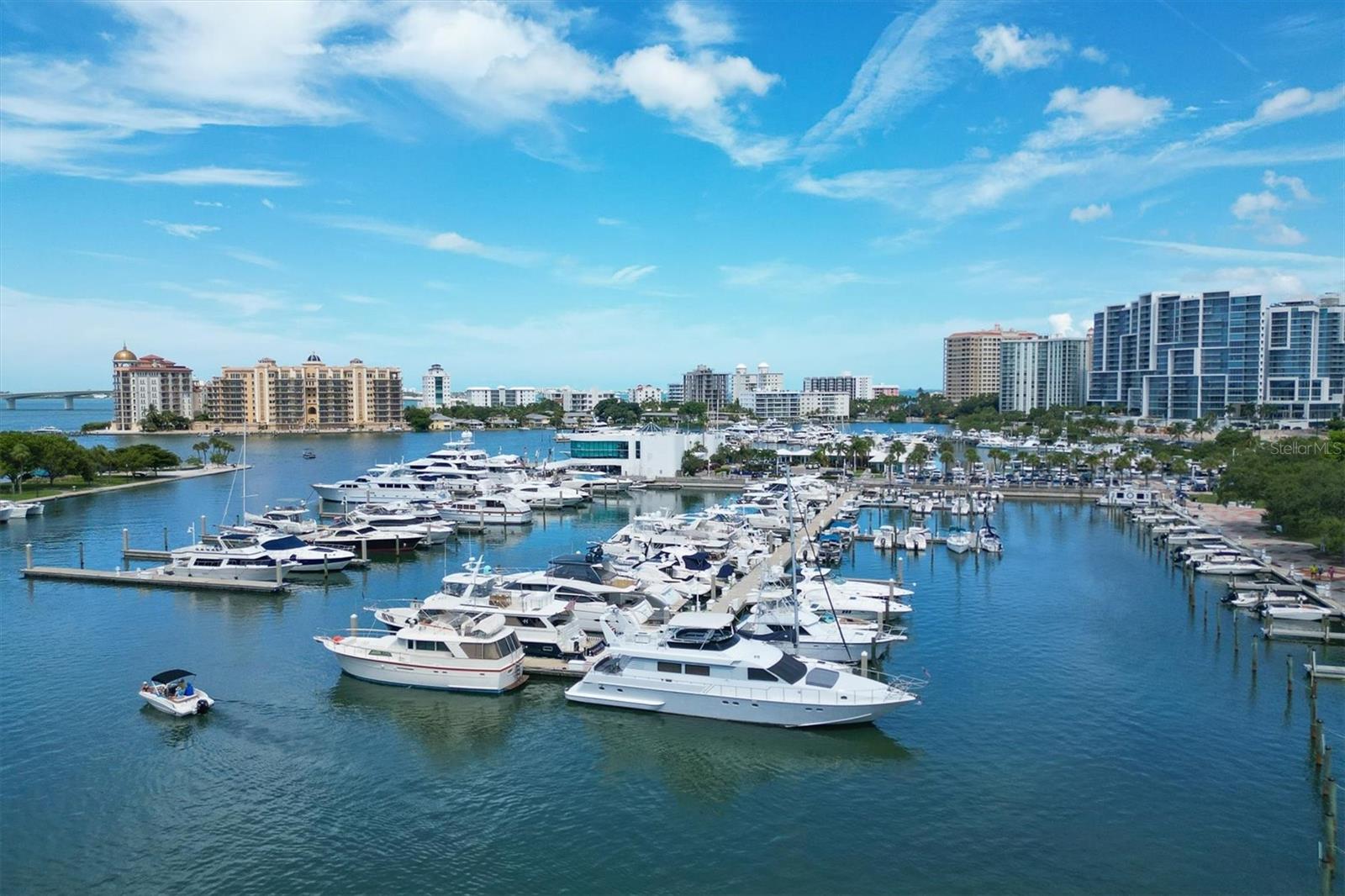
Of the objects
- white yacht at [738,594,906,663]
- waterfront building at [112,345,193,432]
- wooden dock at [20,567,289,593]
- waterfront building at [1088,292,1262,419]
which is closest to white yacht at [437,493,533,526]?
wooden dock at [20,567,289,593]

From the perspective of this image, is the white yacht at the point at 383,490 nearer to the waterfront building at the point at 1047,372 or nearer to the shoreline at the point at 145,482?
the shoreline at the point at 145,482

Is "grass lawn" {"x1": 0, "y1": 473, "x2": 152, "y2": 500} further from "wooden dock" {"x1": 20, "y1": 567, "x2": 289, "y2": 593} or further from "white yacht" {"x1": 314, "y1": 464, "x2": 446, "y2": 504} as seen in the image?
"wooden dock" {"x1": 20, "y1": 567, "x2": 289, "y2": 593}

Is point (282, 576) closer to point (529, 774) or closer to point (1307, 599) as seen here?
point (529, 774)

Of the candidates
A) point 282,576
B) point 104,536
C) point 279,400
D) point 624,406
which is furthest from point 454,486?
point 624,406

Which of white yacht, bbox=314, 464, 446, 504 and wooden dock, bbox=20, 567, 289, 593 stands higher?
white yacht, bbox=314, 464, 446, 504

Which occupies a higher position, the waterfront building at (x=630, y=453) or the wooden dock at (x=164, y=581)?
the waterfront building at (x=630, y=453)

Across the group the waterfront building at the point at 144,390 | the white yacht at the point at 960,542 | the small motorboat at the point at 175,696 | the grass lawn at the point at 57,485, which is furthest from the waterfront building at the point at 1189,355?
the waterfront building at the point at 144,390

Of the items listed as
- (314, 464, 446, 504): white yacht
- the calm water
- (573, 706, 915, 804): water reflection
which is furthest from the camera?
(314, 464, 446, 504): white yacht
